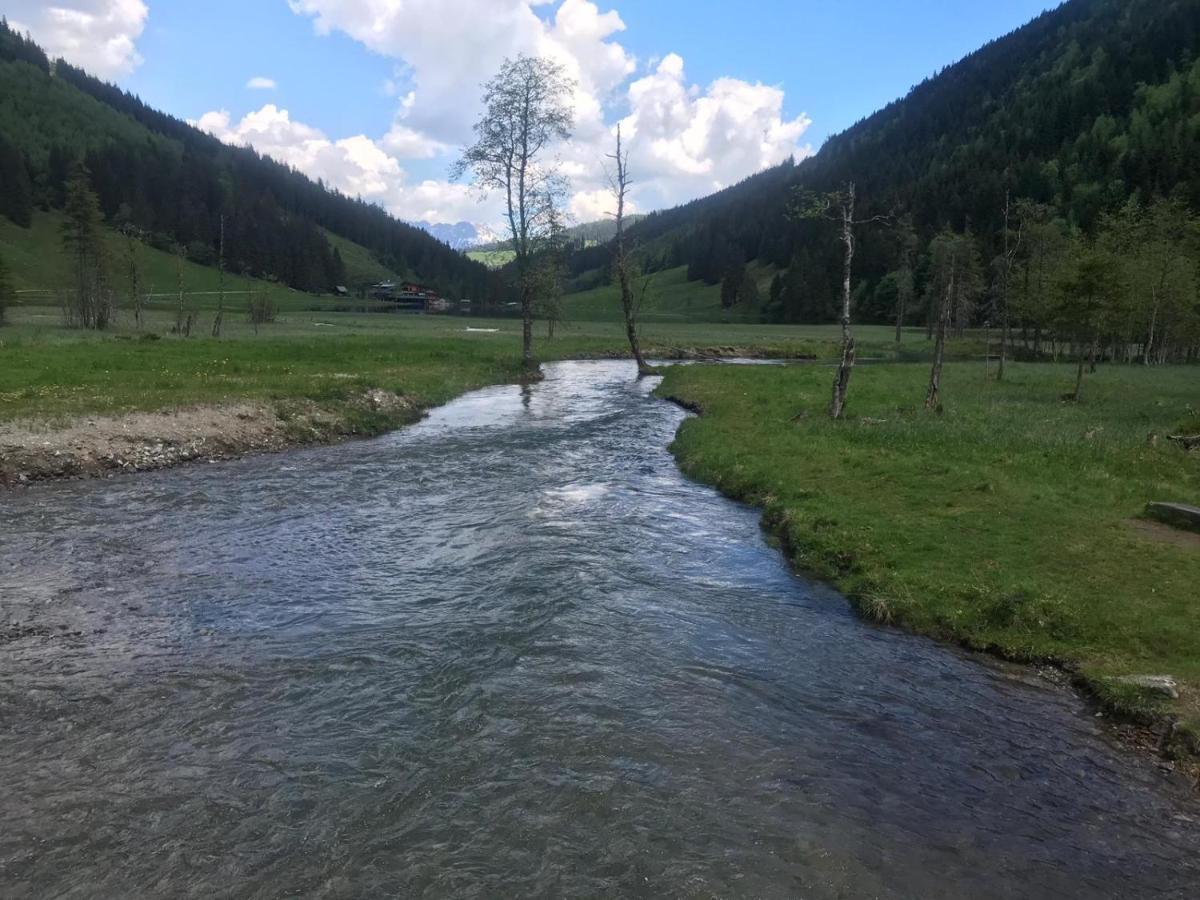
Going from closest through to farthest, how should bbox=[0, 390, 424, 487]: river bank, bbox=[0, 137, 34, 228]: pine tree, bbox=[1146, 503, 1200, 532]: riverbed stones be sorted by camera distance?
bbox=[1146, 503, 1200, 532]: riverbed stones, bbox=[0, 390, 424, 487]: river bank, bbox=[0, 137, 34, 228]: pine tree

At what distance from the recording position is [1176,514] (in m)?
16.9

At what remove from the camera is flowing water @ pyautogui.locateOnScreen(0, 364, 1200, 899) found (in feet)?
23.2

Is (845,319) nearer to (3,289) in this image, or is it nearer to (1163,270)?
(1163,270)

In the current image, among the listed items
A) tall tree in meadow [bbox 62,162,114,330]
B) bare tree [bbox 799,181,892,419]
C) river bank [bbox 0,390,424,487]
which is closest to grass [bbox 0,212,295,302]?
tall tree in meadow [bbox 62,162,114,330]

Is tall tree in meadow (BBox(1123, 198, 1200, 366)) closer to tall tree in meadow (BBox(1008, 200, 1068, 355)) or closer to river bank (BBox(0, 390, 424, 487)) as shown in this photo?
tall tree in meadow (BBox(1008, 200, 1068, 355))

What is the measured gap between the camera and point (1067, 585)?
13500mm

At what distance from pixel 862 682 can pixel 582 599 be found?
523 centimetres

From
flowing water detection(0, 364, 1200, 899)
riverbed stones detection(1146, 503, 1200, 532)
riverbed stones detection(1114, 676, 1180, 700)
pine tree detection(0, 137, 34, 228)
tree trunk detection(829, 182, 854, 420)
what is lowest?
flowing water detection(0, 364, 1200, 899)

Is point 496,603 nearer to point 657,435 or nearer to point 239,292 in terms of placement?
point 657,435

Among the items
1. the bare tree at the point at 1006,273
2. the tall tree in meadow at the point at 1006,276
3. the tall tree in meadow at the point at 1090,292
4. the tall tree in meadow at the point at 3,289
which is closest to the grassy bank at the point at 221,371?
the bare tree at the point at 1006,273

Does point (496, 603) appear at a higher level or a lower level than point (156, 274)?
lower

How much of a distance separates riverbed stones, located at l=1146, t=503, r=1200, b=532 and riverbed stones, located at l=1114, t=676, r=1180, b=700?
813cm

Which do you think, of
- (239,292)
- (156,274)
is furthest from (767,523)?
(156,274)

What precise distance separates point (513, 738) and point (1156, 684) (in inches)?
362
